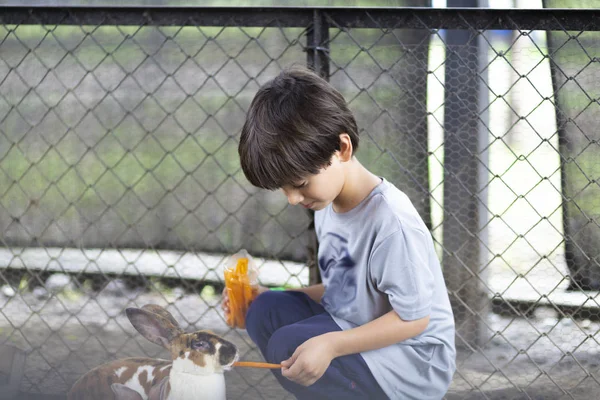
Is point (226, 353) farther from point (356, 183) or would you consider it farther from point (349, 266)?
point (356, 183)

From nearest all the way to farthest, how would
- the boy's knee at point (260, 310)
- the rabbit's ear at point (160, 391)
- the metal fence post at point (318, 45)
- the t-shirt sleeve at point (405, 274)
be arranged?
the t-shirt sleeve at point (405, 274) → the rabbit's ear at point (160, 391) → the boy's knee at point (260, 310) → the metal fence post at point (318, 45)

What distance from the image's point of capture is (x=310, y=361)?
3.81ft

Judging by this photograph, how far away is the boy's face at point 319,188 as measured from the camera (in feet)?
3.83

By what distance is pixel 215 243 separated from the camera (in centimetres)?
177

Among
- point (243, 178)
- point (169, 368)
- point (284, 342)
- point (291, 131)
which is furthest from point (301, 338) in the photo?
point (243, 178)

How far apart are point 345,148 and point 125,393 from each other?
0.64 meters

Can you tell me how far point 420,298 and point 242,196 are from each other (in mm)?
718

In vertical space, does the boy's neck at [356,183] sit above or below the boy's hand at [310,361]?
above

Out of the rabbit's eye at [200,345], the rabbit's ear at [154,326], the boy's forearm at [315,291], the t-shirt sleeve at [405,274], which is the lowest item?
the rabbit's eye at [200,345]

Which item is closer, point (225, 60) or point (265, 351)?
point (265, 351)

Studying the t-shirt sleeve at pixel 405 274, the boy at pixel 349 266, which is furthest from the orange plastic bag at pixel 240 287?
the t-shirt sleeve at pixel 405 274

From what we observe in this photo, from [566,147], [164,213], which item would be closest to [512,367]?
[566,147]

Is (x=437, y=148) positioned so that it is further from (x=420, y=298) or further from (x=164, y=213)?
(x=164, y=213)

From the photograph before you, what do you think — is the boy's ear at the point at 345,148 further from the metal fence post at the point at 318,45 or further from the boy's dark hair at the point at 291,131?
the metal fence post at the point at 318,45
